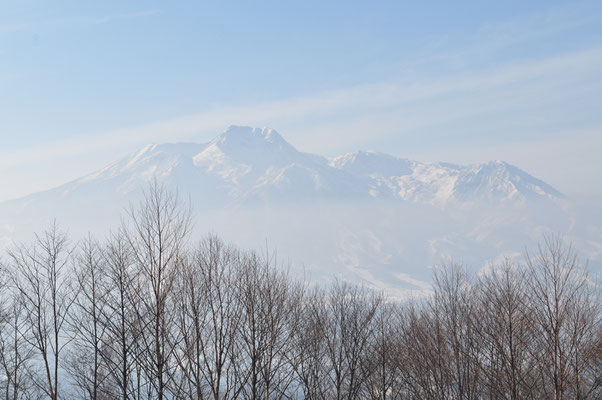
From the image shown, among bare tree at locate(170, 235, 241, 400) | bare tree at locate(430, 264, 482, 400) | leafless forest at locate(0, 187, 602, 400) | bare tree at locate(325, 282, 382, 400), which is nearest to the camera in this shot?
leafless forest at locate(0, 187, 602, 400)

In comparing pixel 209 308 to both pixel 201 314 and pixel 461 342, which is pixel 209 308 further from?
pixel 461 342

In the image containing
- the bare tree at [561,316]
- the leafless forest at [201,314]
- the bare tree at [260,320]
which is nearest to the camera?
the leafless forest at [201,314]

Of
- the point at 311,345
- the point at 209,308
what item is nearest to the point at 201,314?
the point at 209,308

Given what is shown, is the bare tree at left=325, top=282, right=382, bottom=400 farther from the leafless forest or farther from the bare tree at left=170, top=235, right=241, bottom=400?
the bare tree at left=170, top=235, right=241, bottom=400

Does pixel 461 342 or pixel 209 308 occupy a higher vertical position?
pixel 461 342

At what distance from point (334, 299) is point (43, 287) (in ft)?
39.3

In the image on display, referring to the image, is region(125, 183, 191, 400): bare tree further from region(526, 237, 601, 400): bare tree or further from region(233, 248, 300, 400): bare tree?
region(526, 237, 601, 400): bare tree

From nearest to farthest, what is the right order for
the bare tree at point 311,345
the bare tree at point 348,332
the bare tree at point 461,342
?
the bare tree at point 461,342 < the bare tree at point 311,345 < the bare tree at point 348,332

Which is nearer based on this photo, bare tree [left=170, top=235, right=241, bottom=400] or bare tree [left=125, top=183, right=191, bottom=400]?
bare tree [left=125, top=183, right=191, bottom=400]

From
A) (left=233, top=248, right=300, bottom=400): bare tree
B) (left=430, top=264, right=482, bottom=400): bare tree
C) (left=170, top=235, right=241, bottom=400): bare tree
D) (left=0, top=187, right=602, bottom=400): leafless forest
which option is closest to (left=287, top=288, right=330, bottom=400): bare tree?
(left=0, top=187, right=602, bottom=400): leafless forest

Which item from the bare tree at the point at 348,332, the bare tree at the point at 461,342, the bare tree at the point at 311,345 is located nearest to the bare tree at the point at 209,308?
the bare tree at the point at 311,345

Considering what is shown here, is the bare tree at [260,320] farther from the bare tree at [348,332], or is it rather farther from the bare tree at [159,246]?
the bare tree at [348,332]

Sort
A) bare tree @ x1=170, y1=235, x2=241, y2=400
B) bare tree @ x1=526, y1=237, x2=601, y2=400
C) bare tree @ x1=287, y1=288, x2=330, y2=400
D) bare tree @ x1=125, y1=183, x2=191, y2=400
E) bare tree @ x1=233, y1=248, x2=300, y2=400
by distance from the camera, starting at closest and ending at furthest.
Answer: bare tree @ x1=125, y1=183, x2=191, y2=400 < bare tree @ x1=170, y1=235, x2=241, y2=400 < bare tree @ x1=526, y1=237, x2=601, y2=400 < bare tree @ x1=233, y1=248, x2=300, y2=400 < bare tree @ x1=287, y1=288, x2=330, y2=400

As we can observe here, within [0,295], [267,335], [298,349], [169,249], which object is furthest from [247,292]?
[0,295]
